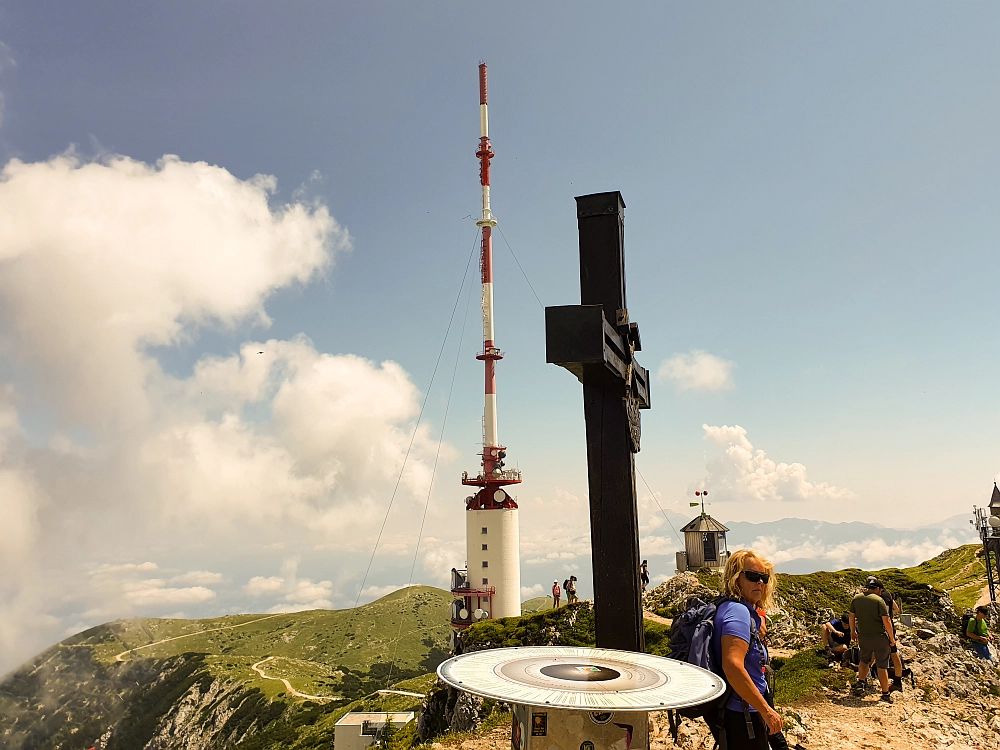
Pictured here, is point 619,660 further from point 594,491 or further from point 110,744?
point 110,744

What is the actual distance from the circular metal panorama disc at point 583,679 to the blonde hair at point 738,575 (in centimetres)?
62

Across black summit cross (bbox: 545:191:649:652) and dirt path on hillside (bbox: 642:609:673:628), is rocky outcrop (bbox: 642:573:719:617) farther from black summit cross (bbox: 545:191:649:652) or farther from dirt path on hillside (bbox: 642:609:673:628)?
black summit cross (bbox: 545:191:649:652)

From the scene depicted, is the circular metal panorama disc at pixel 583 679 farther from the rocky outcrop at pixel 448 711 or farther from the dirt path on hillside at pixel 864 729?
the rocky outcrop at pixel 448 711

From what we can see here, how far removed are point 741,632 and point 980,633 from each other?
39.6 feet

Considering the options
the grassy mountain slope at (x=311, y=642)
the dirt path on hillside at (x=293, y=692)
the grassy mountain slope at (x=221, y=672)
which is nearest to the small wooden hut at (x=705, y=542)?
the grassy mountain slope at (x=221, y=672)

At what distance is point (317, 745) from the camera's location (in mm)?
55844

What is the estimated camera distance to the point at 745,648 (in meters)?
4.13

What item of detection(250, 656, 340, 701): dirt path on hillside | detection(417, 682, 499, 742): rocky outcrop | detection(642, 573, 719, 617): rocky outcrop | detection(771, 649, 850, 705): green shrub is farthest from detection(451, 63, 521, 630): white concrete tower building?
detection(250, 656, 340, 701): dirt path on hillside

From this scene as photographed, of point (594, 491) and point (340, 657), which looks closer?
point (594, 491)

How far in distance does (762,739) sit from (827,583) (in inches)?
750

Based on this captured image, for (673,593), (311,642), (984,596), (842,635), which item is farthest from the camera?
(311,642)

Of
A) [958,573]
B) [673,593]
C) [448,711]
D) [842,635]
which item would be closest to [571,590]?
[673,593]

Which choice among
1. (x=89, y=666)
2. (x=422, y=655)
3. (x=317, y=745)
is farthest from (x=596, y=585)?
(x=89, y=666)

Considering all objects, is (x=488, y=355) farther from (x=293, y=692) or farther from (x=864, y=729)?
(x=293, y=692)
